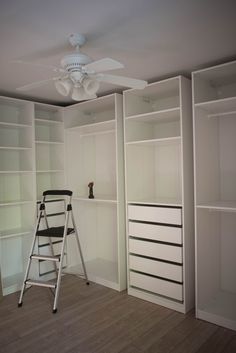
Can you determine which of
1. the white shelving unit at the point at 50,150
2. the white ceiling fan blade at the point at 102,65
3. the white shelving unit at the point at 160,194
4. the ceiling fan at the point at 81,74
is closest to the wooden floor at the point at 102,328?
the white shelving unit at the point at 160,194

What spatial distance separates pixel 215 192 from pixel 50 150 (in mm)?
2329

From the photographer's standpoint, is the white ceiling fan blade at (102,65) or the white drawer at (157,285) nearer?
the white ceiling fan blade at (102,65)

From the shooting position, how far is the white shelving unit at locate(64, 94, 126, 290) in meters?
3.85

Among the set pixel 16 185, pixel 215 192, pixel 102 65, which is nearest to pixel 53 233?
pixel 16 185

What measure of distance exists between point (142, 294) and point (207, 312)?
743 millimetres

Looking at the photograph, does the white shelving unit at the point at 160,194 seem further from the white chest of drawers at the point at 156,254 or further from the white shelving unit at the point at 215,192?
the white shelving unit at the point at 215,192

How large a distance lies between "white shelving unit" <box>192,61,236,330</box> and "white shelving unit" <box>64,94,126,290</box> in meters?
1.27

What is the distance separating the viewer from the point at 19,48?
7.05ft

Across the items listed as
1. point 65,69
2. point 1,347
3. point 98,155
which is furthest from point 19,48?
point 1,347

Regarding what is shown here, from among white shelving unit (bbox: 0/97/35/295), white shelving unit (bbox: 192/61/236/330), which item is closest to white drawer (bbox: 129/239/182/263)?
white shelving unit (bbox: 192/61/236/330)

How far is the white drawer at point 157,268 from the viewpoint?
9.23 ft

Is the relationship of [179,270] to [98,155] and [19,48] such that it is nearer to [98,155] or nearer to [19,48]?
[98,155]

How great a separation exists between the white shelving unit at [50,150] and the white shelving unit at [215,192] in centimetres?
198

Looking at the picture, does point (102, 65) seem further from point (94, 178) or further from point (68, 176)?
point (94, 178)
